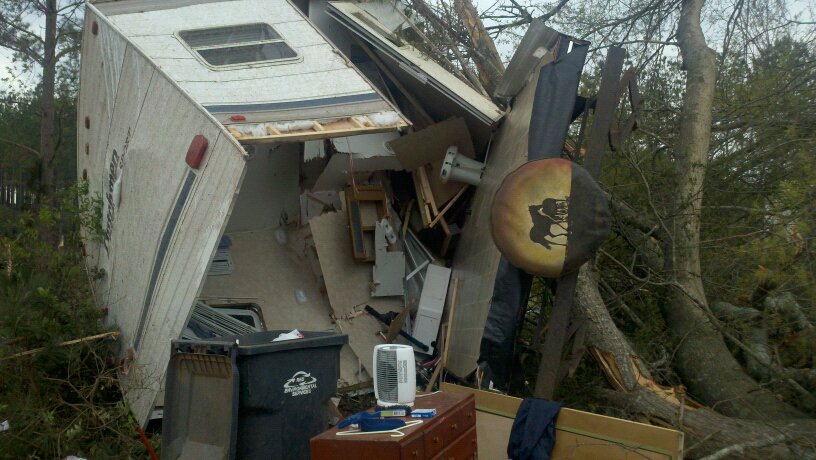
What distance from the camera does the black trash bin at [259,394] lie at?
13.2ft

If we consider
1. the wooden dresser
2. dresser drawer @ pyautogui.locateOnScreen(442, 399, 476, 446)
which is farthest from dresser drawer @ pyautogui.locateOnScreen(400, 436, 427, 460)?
dresser drawer @ pyautogui.locateOnScreen(442, 399, 476, 446)

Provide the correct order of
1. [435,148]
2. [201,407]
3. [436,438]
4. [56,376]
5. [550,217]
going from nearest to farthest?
[436,438]
[201,407]
[550,217]
[56,376]
[435,148]

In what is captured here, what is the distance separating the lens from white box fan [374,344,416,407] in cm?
376

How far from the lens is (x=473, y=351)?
5.92 meters

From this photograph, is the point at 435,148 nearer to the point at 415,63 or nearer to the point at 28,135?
the point at 415,63

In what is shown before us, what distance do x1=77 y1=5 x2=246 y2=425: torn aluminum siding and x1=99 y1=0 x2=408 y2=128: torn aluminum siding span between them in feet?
0.67

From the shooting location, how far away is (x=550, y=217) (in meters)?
4.88

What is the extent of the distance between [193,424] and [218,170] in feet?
5.32

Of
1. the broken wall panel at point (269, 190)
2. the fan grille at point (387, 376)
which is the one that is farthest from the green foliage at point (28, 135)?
the fan grille at point (387, 376)

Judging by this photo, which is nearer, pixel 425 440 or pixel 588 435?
pixel 425 440

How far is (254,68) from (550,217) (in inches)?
116

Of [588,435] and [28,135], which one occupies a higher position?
[28,135]

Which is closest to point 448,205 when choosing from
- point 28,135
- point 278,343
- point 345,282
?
point 345,282

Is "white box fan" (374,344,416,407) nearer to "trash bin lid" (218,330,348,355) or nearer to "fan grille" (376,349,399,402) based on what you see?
"fan grille" (376,349,399,402)
